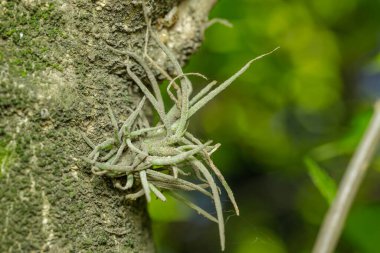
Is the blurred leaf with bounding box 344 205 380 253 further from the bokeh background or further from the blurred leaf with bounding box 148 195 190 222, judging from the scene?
the blurred leaf with bounding box 148 195 190 222

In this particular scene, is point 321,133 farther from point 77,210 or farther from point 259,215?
point 77,210

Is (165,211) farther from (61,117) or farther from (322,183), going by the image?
(61,117)

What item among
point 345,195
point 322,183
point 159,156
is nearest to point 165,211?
point 322,183

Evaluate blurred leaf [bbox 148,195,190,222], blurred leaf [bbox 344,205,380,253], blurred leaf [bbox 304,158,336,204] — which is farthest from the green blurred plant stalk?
blurred leaf [bbox 148,195,190,222]

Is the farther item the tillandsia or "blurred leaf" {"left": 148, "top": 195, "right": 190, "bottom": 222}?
"blurred leaf" {"left": 148, "top": 195, "right": 190, "bottom": 222}

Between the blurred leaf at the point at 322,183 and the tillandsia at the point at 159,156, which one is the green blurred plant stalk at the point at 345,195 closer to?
the blurred leaf at the point at 322,183

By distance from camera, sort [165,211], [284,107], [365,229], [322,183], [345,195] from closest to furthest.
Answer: [345,195] → [322,183] → [365,229] → [165,211] → [284,107]
